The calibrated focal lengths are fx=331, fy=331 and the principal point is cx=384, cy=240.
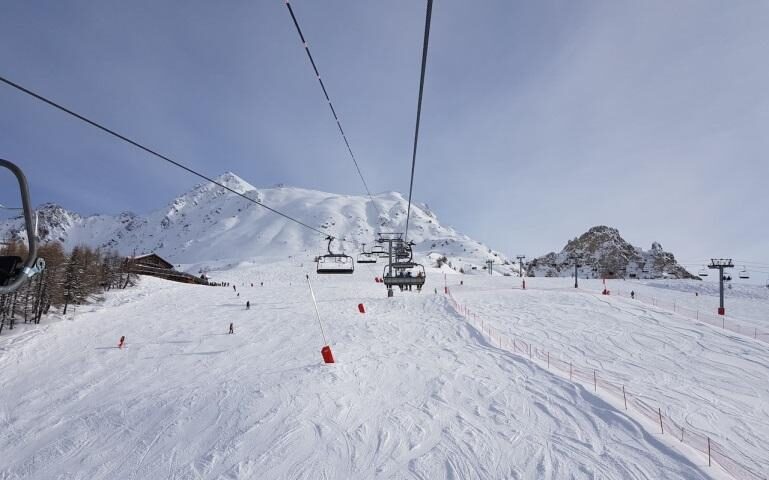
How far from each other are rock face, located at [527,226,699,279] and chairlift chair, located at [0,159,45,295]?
120m

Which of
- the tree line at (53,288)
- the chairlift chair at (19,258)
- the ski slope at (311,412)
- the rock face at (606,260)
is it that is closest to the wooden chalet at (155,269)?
the tree line at (53,288)

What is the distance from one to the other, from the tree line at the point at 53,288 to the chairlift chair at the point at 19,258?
27622 mm

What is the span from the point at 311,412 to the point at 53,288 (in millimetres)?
31735

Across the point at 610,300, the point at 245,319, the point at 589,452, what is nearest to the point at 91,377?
the point at 245,319

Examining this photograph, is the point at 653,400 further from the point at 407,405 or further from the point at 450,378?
the point at 407,405

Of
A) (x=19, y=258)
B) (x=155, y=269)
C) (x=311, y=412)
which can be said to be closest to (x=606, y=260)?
(x=155, y=269)

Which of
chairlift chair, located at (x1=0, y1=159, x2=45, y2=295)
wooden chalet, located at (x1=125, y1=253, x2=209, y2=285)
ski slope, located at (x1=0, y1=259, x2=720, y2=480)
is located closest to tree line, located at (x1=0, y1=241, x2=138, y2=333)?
ski slope, located at (x1=0, y1=259, x2=720, y2=480)

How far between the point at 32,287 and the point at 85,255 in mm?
12306

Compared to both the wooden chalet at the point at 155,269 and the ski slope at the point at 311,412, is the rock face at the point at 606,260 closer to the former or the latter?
the ski slope at the point at 311,412

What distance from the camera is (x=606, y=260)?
4407 inches

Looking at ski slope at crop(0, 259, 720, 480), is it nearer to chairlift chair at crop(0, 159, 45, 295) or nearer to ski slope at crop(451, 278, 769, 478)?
ski slope at crop(451, 278, 769, 478)

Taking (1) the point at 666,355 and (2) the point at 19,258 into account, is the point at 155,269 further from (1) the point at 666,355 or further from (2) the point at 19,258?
(1) the point at 666,355

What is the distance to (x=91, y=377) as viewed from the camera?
54.5 ft

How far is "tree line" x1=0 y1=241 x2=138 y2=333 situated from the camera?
2681cm
